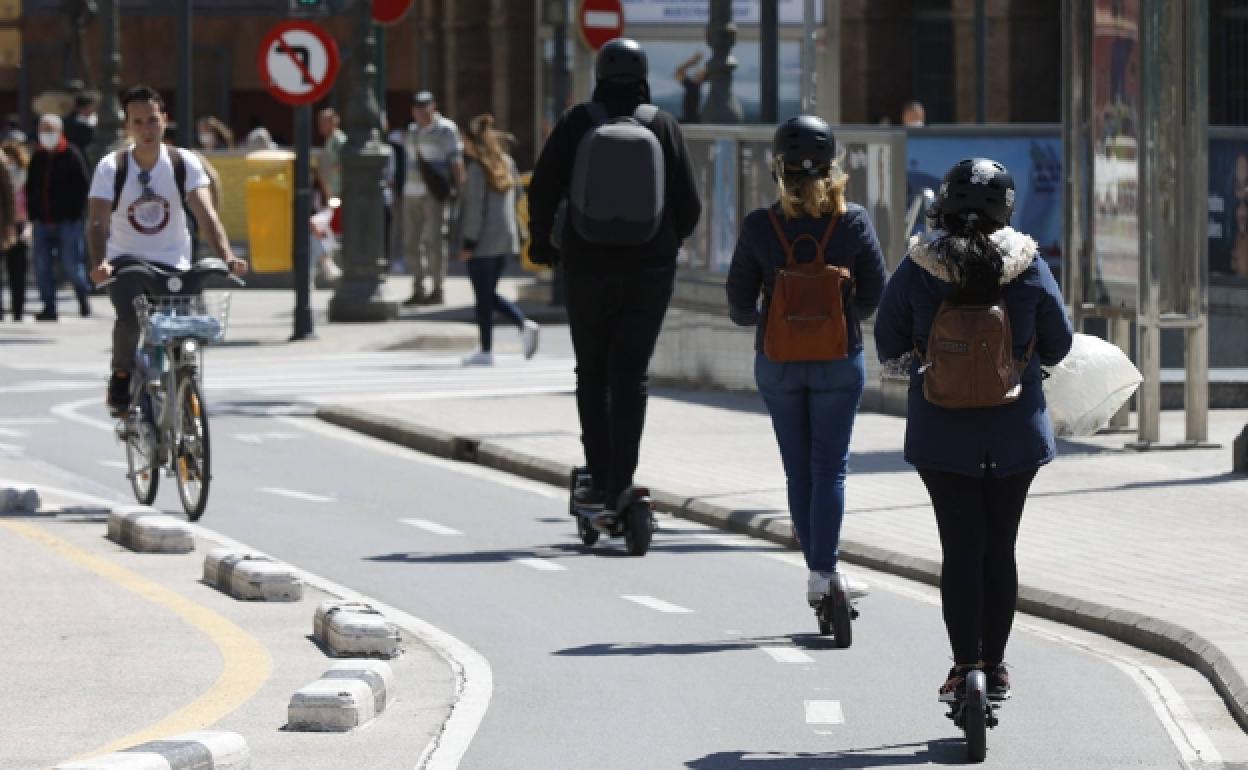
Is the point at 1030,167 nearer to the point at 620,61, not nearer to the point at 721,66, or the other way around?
the point at 721,66

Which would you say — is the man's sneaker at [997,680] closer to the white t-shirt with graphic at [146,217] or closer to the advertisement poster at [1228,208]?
the white t-shirt with graphic at [146,217]

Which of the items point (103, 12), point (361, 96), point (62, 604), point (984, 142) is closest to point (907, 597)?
point (62, 604)

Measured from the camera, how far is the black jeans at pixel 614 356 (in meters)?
12.6

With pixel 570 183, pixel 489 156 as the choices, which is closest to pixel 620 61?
pixel 570 183

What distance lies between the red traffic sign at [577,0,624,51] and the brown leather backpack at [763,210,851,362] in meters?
17.1

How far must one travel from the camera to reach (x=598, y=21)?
27484 mm

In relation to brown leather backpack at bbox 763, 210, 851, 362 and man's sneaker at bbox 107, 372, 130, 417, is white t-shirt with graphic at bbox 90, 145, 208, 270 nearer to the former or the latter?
man's sneaker at bbox 107, 372, 130, 417

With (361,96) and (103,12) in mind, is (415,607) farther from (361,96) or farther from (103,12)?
(103,12)

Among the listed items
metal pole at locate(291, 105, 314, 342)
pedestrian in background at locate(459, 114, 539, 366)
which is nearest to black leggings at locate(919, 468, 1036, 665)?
pedestrian in background at locate(459, 114, 539, 366)

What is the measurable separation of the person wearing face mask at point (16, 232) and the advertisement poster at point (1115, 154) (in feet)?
37.3

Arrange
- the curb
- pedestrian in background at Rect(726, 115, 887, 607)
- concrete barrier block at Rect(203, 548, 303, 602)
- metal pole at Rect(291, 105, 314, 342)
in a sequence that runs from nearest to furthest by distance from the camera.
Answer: the curb → pedestrian in background at Rect(726, 115, 887, 607) → concrete barrier block at Rect(203, 548, 303, 602) → metal pole at Rect(291, 105, 314, 342)

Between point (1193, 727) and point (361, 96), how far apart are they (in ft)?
65.6

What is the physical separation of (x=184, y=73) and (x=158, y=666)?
18.8 meters

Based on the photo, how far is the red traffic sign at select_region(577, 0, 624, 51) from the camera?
89.9ft
